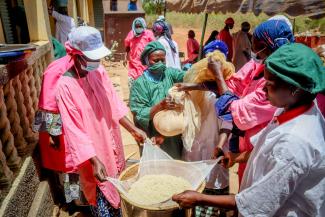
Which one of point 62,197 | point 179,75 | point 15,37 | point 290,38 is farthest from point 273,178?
point 15,37

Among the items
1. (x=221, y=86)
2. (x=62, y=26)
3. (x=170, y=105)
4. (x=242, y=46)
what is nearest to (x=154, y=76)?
(x=170, y=105)

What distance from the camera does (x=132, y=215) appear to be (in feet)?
7.51

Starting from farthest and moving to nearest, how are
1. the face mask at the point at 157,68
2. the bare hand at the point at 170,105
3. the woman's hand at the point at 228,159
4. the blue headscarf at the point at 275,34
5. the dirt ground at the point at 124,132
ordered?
the dirt ground at the point at 124,132 → the face mask at the point at 157,68 → the bare hand at the point at 170,105 → the woman's hand at the point at 228,159 → the blue headscarf at the point at 275,34

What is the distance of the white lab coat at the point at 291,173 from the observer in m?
1.34

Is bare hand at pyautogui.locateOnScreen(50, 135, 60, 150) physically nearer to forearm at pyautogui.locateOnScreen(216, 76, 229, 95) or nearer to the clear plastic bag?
the clear plastic bag

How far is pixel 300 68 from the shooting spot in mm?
1337

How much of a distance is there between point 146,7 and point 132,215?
30.5m

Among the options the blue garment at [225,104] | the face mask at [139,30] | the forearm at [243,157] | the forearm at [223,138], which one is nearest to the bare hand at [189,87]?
the blue garment at [225,104]

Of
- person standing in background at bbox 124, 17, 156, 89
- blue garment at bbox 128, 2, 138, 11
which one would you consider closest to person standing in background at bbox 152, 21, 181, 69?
person standing in background at bbox 124, 17, 156, 89

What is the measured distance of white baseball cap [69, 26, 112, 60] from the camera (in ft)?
7.39

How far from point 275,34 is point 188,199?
1308 mm

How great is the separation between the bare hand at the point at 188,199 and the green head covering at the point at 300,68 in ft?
2.80

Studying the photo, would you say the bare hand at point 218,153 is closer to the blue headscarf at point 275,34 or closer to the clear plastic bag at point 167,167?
the clear plastic bag at point 167,167

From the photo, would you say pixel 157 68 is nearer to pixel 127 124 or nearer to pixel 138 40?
pixel 127 124
